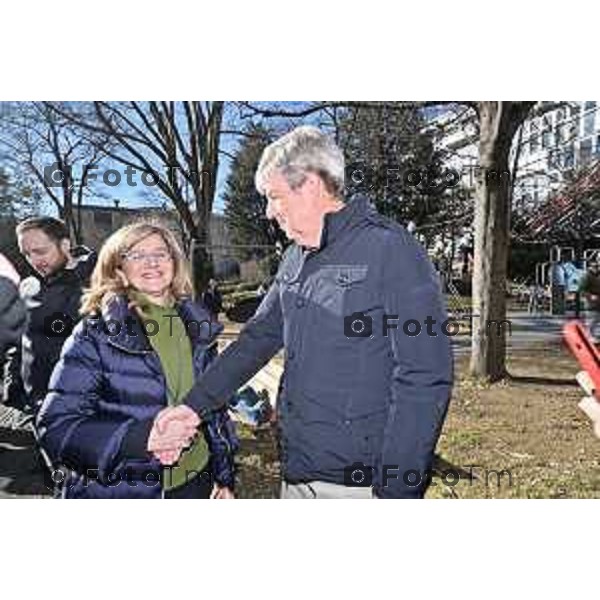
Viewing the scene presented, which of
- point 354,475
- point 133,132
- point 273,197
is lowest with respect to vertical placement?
point 354,475

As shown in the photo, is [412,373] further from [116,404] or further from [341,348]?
[116,404]

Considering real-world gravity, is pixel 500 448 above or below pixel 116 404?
below

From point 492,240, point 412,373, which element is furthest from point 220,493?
point 492,240

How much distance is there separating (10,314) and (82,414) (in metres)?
0.64

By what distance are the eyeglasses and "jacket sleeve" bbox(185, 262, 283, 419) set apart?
Result: 37 centimetres

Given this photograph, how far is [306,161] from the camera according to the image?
8.27 feet

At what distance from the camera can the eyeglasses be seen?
253 centimetres

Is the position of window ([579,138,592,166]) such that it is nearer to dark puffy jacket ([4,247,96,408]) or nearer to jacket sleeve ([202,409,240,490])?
jacket sleeve ([202,409,240,490])
